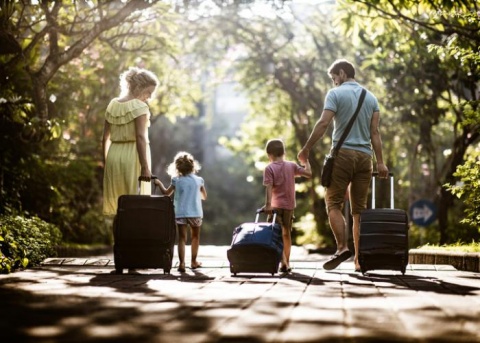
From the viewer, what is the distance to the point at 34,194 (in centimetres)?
1791

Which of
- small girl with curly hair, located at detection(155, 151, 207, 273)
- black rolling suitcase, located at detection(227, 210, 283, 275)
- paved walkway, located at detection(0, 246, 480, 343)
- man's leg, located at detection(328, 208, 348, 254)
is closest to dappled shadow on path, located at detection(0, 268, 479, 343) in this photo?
paved walkway, located at detection(0, 246, 480, 343)

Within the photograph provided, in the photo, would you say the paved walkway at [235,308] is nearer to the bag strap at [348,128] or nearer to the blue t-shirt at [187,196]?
the bag strap at [348,128]

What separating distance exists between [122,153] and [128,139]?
151 mm

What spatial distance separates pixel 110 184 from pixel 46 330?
16.9ft

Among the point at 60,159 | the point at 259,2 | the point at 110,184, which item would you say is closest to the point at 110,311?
the point at 110,184

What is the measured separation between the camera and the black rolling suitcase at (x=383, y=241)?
981 cm

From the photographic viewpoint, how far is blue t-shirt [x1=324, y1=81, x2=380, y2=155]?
10.3 m

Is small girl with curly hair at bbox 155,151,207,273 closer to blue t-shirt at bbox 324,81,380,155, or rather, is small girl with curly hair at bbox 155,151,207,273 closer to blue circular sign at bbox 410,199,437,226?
blue t-shirt at bbox 324,81,380,155

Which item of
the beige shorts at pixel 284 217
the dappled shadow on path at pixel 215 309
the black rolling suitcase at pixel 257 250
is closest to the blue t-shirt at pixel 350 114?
the beige shorts at pixel 284 217

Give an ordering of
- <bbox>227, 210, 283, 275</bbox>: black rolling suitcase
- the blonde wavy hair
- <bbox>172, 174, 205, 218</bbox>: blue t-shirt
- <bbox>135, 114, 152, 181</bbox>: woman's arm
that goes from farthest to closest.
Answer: <bbox>172, 174, 205, 218</bbox>: blue t-shirt → the blonde wavy hair → <bbox>135, 114, 152, 181</bbox>: woman's arm → <bbox>227, 210, 283, 275</bbox>: black rolling suitcase

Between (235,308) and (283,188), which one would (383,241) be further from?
(235,308)

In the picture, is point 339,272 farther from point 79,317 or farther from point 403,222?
point 79,317

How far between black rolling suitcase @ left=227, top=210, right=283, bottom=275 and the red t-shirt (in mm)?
813

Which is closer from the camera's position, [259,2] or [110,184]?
[110,184]
